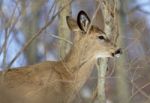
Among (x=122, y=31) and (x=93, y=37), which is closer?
(x=93, y=37)

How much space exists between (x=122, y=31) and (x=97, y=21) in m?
0.74

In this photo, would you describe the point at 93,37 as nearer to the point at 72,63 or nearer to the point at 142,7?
the point at 72,63

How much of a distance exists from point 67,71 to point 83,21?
1.00 m

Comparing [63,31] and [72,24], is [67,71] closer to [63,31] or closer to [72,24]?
[72,24]

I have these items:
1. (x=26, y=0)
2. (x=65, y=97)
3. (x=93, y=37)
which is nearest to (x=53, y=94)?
(x=65, y=97)

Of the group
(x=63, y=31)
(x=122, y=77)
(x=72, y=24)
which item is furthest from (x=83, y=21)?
(x=122, y=77)

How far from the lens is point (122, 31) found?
11.9 m

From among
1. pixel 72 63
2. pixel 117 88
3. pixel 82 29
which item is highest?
pixel 82 29

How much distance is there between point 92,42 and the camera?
11.0 m

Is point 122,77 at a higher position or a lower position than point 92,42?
lower

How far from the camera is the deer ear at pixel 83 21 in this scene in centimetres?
1015

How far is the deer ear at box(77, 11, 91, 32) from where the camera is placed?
10.1 metres

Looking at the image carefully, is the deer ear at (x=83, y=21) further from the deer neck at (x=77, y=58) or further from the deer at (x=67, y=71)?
the deer neck at (x=77, y=58)

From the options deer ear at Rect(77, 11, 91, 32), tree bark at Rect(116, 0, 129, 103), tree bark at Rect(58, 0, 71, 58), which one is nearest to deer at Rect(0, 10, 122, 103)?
deer ear at Rect(77, 11, 91, 32)
